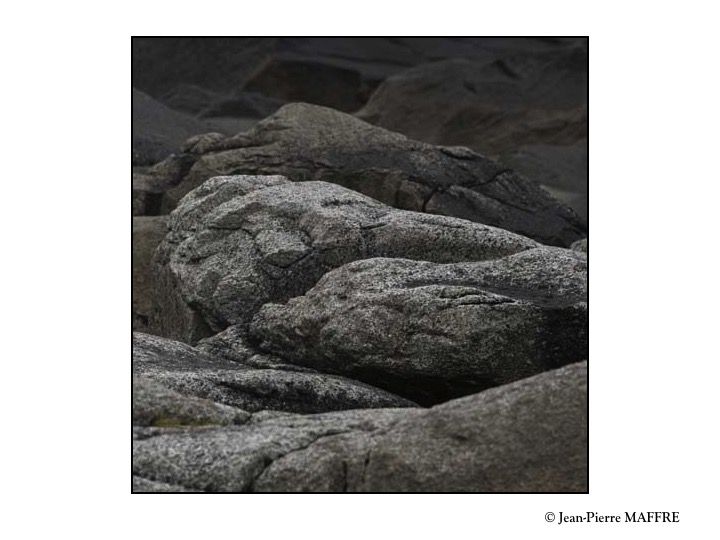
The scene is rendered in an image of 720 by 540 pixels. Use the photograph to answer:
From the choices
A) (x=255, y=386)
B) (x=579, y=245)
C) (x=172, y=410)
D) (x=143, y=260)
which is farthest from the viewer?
(x=579, y=245)

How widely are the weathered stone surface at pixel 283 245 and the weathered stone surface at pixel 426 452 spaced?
616cm

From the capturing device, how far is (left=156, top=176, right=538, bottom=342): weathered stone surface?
2058 cm

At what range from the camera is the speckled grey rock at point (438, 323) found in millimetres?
17328

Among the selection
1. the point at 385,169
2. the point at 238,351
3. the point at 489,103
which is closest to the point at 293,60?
the point at 489,103

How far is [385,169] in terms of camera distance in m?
28.3

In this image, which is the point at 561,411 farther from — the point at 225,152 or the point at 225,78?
the point at 225,78

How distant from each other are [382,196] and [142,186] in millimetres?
5185

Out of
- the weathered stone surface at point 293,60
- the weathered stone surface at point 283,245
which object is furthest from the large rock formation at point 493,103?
the weathered stone surface at point 283,245

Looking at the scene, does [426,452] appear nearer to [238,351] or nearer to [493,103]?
[238,351]

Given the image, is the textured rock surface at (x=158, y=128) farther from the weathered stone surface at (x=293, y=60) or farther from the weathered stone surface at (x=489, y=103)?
the weathered stone surface at (x=293, y=60)

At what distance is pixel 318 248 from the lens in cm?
2077

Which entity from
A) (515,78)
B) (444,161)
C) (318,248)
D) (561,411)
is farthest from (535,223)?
(515,78)

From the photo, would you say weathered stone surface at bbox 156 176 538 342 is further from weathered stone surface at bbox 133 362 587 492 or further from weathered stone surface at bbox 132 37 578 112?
weathered stone surface at bbox 132 37 578 112

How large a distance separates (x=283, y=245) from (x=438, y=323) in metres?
4.13
